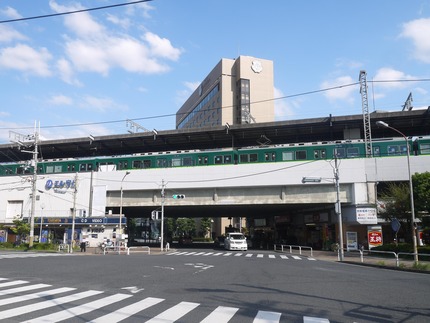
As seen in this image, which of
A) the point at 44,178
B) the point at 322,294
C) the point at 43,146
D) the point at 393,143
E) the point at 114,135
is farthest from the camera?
the point at 43,146

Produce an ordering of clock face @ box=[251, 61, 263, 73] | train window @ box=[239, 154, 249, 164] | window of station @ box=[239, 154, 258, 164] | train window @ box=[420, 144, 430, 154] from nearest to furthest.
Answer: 1. train window @ box=[420, 144, 430, 154]
2. window of station @ box=[239, 154, 258, 164]
3. train window @ box=[239, 154, 249, 164]
4. clock face @ box=[251, 61, 263, 73]

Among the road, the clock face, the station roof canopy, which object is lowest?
the road

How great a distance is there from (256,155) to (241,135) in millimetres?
13381

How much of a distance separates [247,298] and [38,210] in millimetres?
51437

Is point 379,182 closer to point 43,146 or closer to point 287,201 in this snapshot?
point 287,201

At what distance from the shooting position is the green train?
132 feet

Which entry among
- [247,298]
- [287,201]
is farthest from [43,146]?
[247,298]

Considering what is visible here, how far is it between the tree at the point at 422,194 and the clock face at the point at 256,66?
234 ft

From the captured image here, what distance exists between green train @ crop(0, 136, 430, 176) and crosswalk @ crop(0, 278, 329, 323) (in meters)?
29.8

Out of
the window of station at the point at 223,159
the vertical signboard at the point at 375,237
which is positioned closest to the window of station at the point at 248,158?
the window of station at the point at 223,159

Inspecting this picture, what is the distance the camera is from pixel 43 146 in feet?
210

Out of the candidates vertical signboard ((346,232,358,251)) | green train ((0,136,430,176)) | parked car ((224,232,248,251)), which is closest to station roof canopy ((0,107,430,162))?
green train ((0,136,430,176))

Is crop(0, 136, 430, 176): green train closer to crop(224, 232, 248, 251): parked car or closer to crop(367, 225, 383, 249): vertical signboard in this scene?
crop(367, 225, 383, 249): vertical signboard

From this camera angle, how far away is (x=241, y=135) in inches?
2197
